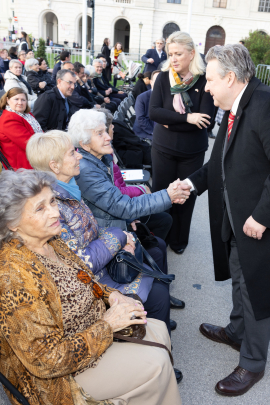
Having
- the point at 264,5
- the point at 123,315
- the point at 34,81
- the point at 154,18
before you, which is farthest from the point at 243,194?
the point at 264,5

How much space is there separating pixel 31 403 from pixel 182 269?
7.82 ft

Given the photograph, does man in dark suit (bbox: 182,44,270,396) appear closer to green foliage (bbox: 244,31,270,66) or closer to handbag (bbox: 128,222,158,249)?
handbag (bbox: 128,222,158,249)

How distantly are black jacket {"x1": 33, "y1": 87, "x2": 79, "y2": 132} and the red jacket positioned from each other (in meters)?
1.30

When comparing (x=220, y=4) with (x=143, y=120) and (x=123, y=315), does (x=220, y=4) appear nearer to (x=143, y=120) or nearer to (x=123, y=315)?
(x=143, y=120)

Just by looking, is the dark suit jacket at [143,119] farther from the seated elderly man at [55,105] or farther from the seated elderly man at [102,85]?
the seated elderly man at [102,85]

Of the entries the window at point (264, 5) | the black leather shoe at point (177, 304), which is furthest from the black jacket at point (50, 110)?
the window at point (264, 5)

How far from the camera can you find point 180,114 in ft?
11.3

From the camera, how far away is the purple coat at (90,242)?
2.23 m

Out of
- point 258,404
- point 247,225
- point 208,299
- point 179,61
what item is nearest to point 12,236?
point 247,225

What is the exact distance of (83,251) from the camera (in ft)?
7.36

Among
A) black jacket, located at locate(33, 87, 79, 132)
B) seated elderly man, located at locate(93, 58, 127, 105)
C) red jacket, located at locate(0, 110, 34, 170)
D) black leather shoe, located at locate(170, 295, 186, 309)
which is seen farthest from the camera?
seated elderly man, located at locate(93, 58, 127, 105)

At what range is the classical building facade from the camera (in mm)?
44719

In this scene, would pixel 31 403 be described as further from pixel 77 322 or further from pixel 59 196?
pixel 59 196

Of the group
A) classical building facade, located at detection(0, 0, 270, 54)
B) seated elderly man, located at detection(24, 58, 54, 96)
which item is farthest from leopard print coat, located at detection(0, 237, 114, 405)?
classical building facade, located at detection(0, 0, 270, 54)
